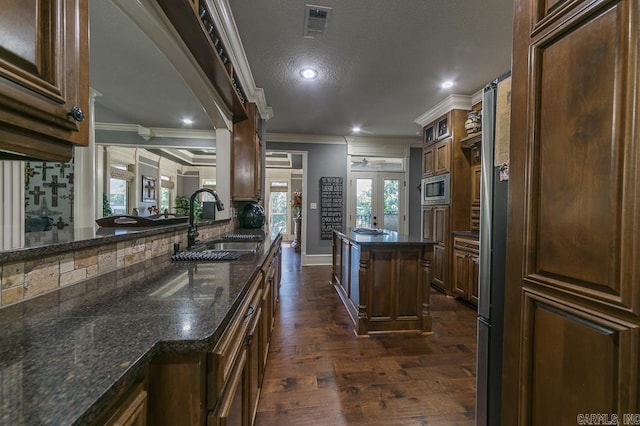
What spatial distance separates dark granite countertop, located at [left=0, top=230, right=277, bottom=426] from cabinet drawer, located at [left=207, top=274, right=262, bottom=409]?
6 cm

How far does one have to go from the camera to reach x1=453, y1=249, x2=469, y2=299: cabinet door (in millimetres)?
→ 3291

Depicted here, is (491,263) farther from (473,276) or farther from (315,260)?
(315,260)

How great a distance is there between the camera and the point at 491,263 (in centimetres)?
121

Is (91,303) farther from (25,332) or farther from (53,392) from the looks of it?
(53,392)

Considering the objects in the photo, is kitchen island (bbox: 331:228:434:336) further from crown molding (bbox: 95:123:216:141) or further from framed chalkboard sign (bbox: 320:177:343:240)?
crown molding (bbox: 95:123:216:141)

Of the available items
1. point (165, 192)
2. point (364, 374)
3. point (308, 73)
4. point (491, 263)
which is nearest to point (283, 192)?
point (165, 192)

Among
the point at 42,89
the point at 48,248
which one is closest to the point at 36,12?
the point at 42,89

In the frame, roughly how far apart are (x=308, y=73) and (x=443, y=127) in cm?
221

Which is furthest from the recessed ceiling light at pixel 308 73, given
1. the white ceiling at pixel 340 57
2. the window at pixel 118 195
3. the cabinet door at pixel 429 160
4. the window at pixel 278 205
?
the window at pixel 278 205

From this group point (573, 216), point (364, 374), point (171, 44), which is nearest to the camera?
point (573, 216)

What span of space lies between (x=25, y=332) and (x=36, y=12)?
0.72 meters

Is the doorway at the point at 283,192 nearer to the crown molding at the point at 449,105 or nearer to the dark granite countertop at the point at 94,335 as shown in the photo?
the crown molding at the point at 449,105

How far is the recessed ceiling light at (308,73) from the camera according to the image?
2891mm

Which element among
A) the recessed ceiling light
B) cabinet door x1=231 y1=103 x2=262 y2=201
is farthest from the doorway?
the recessed ceiling light
